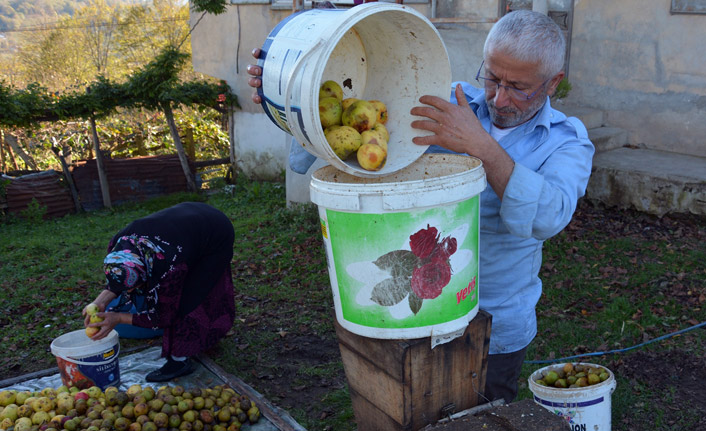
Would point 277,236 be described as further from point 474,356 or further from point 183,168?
point 474,356

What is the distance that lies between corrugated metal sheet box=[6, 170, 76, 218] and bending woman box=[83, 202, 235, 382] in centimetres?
701

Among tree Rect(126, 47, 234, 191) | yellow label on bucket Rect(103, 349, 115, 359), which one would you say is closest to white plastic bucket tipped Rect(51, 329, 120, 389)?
yellow label on bucket Rect(103, 349, 115, 359)

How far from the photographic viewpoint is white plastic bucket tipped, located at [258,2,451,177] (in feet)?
6.27

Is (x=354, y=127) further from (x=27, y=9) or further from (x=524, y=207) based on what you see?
(x=27, y=9)

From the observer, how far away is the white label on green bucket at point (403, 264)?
189cm

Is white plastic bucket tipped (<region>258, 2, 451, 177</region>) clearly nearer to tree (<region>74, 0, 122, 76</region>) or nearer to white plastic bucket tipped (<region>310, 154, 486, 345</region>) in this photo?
→ white plastic bucket tipped (<region>310, 154, 486, 345</region>)

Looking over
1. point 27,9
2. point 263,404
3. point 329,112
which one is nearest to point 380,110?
point 329,112

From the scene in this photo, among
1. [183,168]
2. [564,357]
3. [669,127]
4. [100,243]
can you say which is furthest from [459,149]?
[183,168]

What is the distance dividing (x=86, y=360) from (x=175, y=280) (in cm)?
74

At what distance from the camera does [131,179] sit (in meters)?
11.4

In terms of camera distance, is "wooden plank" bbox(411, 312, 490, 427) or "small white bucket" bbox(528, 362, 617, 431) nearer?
"wooden plank" bbox(411, 312, 490, 427)

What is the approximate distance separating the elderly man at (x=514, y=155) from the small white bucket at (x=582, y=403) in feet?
0.71

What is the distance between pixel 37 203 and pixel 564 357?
9.37 m

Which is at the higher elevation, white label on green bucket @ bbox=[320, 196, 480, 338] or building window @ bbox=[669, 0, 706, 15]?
building window @ bbox=[669, 0, 706, 15]
